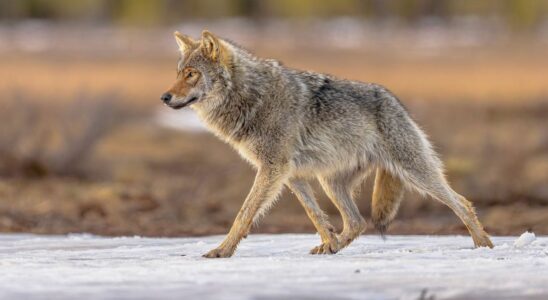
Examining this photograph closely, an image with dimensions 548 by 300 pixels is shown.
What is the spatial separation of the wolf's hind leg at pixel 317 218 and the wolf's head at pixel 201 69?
1.04 meters

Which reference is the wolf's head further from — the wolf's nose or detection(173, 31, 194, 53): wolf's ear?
the wolf's nose

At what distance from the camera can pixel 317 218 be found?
34.4ft

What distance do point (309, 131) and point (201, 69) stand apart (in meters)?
1.03

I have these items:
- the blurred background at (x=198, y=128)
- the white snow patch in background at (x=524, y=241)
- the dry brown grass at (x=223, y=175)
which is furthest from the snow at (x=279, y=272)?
the dry brown grass at (x=223, y=175)

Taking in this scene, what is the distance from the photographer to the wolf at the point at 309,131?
10.2 m

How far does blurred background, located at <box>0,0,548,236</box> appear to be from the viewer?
16078 mm

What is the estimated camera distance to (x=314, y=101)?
10.5 m

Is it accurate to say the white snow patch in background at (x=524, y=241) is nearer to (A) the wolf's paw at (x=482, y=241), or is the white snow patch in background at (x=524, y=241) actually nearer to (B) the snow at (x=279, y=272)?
(B) the snow at (x=279, y=272)

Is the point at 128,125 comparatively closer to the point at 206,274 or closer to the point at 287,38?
the point at 206,274

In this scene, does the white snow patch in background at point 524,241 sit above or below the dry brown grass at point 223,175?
above

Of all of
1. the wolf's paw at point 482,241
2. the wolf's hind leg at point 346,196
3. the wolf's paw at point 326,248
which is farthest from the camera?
the wolf's hind leg at point 346,196

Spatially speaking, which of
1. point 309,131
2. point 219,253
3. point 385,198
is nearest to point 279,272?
point 219,253

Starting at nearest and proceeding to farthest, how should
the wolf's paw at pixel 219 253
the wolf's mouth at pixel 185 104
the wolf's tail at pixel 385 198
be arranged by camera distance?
1. the wolf's paw at pixel 219 253
2. the wolf's mouth at pixel 185 104
3. the wolf's tail at pixel 385 198

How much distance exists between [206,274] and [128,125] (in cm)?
2025
